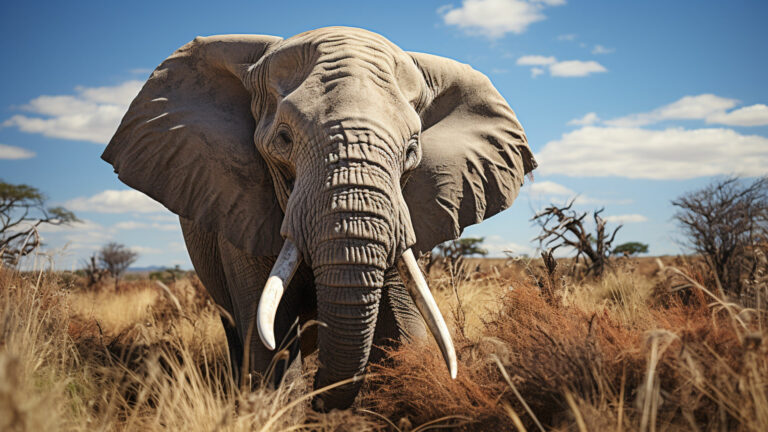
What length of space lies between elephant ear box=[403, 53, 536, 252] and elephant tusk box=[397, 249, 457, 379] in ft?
1.82

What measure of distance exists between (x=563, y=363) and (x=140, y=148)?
3.66 meters

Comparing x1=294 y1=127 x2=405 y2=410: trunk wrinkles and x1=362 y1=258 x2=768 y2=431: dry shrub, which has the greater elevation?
x1=294 y1=127 x2=405 y2=410: trunk wrinkles

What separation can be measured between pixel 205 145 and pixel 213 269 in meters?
1.74

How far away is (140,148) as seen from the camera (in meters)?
5.16

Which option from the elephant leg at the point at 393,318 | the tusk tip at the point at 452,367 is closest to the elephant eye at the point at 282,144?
the elephant leg at the point at 393,318

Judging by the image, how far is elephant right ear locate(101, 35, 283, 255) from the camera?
179 inches

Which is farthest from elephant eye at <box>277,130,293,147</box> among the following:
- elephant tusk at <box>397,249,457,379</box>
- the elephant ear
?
elephant tusk at <box>397,249,457,379</box>

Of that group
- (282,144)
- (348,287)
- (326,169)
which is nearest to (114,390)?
(348,287)

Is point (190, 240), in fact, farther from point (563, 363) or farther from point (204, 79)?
point (563, 363)

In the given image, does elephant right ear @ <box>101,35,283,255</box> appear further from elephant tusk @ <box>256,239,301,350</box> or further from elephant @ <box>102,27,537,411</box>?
elephant tusk @ <box>256,239,301,350</box>

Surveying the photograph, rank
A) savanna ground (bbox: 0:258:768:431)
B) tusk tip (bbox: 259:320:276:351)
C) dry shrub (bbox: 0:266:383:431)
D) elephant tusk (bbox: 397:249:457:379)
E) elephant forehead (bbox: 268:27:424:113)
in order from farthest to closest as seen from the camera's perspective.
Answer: elephant forehead (bbox: 268:27:424:113) < elephant tusk (bbox: 397:249:457:379) < tusk tip (bbox: 259:320:276:351) < savanna ground (bbox: 0:258:768:431) < dry shrub (bbox: 0:266:383:431)

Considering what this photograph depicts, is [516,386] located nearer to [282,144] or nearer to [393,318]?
[393,318]

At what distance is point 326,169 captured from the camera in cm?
374

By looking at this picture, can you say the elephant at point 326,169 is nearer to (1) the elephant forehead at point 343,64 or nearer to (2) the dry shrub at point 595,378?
(1) the elephant forehead at point 343,64
